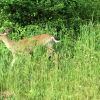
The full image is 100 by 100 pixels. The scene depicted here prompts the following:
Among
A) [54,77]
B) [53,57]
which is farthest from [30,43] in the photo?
[54,77]

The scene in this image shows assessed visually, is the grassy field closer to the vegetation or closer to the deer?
the vegetation

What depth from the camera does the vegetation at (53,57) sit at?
6.77 meters

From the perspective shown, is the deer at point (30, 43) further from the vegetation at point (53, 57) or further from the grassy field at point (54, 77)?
the grassy field at point (54, 77)

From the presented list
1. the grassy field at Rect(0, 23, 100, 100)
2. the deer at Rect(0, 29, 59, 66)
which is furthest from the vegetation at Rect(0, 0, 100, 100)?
the deer at Rect(0, 29, 59, 66)

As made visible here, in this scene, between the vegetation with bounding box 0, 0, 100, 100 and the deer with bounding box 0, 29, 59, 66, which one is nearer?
the vegetation with bounding box 0, 0, 100, 100

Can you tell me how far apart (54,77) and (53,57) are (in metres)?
1.74

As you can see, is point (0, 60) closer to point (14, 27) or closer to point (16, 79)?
point (16, 79)

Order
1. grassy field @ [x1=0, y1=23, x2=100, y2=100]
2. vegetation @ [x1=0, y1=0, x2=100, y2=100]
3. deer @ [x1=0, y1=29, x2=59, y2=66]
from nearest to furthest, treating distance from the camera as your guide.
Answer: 1. grassy field @ [x1=0, y1=23, x2=100, y2=100]
2. vegetation @ [x1=0, y1=0, x2=100, y2=100]
3. deer @ [x1=0, y1=29, x2=59, y2=66]

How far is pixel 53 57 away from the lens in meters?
8.82

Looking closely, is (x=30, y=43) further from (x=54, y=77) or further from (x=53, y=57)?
(x=54, y=77)

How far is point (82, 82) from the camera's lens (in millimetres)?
6980

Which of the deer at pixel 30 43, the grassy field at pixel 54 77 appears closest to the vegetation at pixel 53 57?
the grassy field at pixel 54 77

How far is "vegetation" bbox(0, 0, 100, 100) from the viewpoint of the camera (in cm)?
677

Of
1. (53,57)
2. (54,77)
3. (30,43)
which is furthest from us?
(30,43)
